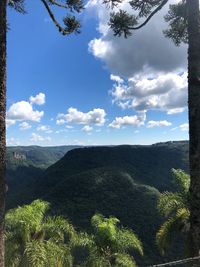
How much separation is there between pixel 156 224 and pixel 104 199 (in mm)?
24578

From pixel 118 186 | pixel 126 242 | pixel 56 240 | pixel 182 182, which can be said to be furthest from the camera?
pixel 118 186

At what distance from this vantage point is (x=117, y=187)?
112 metres

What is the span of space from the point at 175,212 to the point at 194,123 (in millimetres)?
9649

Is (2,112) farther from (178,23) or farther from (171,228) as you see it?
(171,228)

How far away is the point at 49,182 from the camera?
147625mm

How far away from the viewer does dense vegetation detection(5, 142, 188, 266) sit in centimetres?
8325

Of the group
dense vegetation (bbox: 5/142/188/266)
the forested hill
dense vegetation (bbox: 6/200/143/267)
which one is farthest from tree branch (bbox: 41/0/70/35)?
the forested hill

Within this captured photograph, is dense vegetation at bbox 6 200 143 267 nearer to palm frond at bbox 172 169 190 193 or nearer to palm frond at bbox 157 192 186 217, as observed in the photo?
palm frond at bbox 157 192 186 217

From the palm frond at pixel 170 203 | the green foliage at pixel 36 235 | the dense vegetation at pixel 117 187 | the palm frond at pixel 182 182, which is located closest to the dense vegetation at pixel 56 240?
the green foliage at pixel 36 235

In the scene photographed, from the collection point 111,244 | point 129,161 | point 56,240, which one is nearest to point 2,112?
point 56,240

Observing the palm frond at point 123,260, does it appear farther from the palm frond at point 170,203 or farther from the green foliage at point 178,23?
the green foliage at point 178,23

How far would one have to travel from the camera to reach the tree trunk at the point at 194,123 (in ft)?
27.9

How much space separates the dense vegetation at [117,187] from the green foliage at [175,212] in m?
17.7

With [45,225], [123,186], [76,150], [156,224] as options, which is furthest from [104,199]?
[45,225]
